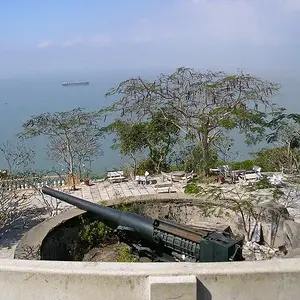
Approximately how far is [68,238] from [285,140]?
11.4 meters

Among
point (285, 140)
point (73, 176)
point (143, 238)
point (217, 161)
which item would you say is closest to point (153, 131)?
point (217, 161)

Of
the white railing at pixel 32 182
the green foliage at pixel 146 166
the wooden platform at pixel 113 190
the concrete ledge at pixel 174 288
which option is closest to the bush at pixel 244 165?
the green foliage at pixel 146 166

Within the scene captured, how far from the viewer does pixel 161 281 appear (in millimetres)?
2861

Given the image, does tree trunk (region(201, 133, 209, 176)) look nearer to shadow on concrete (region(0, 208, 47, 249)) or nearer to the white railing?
the white railing

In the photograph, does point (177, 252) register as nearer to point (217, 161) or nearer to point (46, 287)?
point (46, 287)

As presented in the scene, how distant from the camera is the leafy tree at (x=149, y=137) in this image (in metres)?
16.6

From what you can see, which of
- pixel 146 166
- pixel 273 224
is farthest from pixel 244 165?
pixel 273 224

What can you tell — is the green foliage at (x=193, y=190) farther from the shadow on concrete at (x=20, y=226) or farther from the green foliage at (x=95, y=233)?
the shadow on concrete at (x=20, y=226)

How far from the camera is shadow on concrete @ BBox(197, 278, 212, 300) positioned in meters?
2.91

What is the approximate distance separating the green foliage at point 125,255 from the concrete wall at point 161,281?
10.3ft

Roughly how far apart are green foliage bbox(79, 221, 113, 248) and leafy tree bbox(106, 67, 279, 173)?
8.61 meters

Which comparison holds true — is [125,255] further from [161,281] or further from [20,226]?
[20,226]

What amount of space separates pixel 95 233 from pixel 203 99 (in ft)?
30.1

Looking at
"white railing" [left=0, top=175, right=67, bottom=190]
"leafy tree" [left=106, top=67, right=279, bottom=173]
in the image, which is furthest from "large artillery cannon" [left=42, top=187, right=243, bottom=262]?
"leafy tree" [left=106, top=67, right=279, bottom=173]
